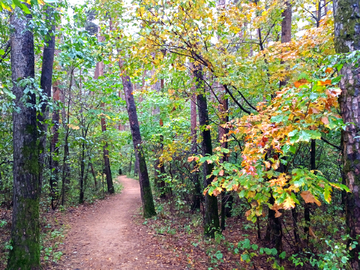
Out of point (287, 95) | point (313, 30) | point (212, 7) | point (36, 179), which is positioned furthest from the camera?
point (212, 7)

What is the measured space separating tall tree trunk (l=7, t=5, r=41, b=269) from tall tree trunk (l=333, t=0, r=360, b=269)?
18.3 ft

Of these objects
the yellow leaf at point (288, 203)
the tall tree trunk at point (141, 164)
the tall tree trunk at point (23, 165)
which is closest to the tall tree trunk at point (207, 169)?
the tall tree trunk at point (141, 164)

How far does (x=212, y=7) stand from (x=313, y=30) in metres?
2.24

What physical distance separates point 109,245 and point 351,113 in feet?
21.9

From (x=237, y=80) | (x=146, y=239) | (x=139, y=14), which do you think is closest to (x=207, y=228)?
(x=146, y=239)

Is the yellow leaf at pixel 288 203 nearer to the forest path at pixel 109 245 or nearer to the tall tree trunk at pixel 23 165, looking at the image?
the forest path at pixel 109 245

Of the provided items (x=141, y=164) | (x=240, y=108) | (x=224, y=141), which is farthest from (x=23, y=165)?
(x=240, y=108)

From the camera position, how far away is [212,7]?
15.8 feet

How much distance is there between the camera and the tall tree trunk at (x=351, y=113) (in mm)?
2721

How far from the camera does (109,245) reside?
612 cm

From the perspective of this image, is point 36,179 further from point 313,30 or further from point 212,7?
point 313,30

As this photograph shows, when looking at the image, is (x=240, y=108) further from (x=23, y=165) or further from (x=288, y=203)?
(x=23, y=165)

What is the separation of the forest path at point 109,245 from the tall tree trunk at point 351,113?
4022 millimetres

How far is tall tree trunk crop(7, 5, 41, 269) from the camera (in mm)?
4225
